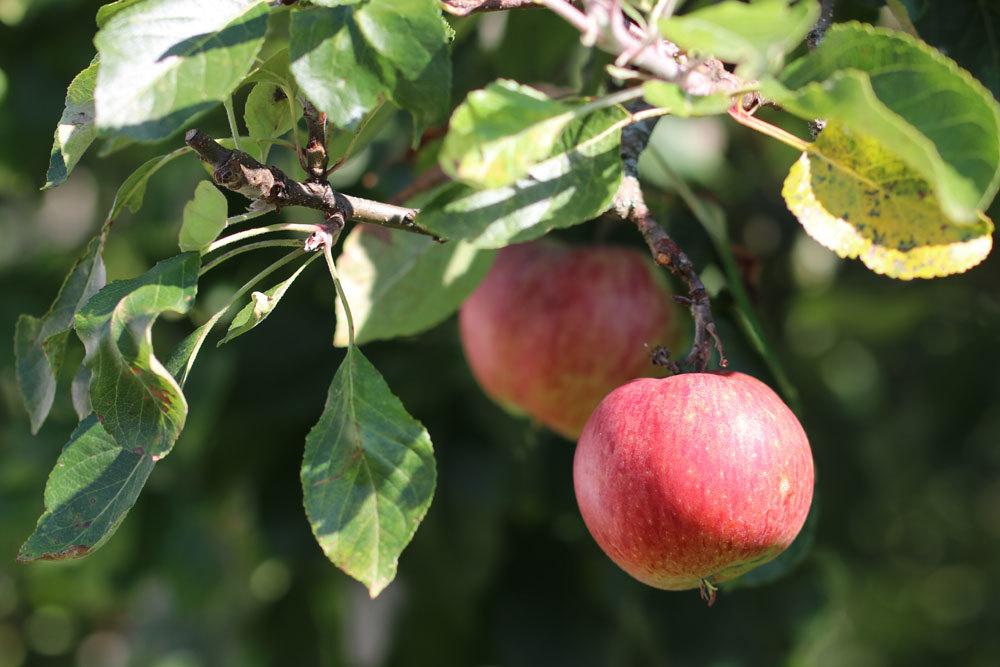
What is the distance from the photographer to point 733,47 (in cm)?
49

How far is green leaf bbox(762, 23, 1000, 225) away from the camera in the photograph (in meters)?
0.51

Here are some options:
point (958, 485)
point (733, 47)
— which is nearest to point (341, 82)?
point (733, 47)

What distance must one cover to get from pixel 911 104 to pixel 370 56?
297 mm

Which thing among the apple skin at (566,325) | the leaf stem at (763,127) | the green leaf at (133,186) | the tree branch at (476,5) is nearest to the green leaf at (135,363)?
the green leaf at (133,186)

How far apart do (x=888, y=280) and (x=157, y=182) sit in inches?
45.6

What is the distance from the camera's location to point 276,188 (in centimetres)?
66

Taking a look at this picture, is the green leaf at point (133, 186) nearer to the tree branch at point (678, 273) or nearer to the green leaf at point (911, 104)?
the tree branch at point (678, 273)

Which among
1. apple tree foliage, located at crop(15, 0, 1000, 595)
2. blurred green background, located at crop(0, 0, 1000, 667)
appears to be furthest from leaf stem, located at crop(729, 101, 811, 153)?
blurred green background, located at crop(0, 0, 1000, 667)

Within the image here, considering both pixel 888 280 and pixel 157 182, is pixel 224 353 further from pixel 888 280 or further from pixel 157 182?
pixel 888 280

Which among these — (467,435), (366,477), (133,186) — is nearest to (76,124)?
(133,186)

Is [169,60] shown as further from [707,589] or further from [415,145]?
[707,589]

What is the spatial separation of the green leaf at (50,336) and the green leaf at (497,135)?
32 cm

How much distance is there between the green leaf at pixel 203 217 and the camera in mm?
652

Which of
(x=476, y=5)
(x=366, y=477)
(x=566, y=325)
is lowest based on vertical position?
(x=566, y=325)
